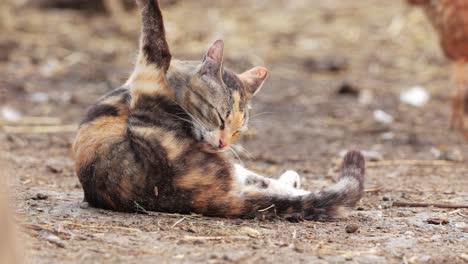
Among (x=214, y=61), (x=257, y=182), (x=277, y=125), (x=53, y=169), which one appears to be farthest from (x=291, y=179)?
(x=277, y=125)

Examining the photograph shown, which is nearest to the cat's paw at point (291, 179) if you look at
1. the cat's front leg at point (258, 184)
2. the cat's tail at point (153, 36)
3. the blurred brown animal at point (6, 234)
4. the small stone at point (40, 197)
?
the cat's front leg at point (258, 184)

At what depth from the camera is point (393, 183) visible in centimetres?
650

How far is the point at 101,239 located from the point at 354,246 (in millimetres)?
1300

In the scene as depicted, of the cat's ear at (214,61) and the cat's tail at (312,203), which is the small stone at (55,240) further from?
the cat's ear at (214,61)

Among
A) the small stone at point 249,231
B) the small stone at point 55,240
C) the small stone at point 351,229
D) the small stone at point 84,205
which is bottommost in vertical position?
the small stone at point 351,229

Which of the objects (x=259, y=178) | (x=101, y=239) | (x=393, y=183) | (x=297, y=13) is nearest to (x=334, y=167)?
(x=393, y=183)

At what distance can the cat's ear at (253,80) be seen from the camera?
5629 mm

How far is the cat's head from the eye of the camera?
4.99m

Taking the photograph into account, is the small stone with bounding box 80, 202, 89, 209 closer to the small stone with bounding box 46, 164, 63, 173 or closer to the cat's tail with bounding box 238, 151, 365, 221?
the cat's tail with bounding box 238, 151, 365, 221

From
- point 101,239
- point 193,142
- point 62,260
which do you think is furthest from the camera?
point 193,142

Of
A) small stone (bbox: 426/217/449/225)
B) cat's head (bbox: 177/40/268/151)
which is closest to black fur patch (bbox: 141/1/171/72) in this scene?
cat's head (bbox: 177/40/268/151)

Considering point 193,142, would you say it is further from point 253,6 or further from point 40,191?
point 253,6

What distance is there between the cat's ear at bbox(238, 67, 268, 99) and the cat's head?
0.23 meters

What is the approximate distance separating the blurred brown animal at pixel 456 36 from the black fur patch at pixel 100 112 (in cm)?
475
